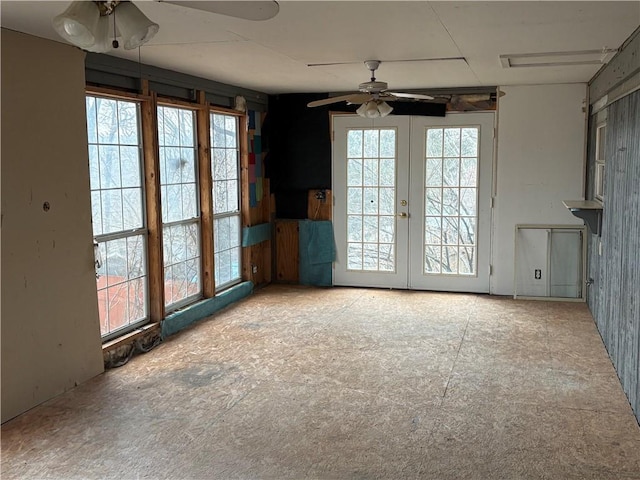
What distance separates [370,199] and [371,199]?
0.01 m

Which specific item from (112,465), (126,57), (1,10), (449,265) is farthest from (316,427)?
(449,265)

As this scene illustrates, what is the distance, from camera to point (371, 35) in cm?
384

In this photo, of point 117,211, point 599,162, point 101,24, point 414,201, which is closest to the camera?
point 101,24

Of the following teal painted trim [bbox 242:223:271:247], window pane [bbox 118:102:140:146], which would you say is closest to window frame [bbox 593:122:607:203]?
teal painted trim [bbox 242:223:271:247]

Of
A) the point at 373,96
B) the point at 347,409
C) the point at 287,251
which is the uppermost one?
the point at 373,96

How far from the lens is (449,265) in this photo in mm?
7188

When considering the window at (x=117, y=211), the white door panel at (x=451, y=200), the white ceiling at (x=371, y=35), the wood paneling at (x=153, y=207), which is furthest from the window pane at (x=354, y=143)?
the window at (x=117, y=211)

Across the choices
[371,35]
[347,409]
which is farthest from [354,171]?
[347,409]

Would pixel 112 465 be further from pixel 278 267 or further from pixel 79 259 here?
pixel 278 267

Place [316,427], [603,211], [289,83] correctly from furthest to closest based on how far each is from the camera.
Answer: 1. [289,83]
2. [603,211]
3. [316,427]

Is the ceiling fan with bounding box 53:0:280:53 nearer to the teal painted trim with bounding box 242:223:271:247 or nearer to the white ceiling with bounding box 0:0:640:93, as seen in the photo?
the white ceiling with bounding box 0:0:640:93

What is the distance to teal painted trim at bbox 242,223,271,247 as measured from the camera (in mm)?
7047

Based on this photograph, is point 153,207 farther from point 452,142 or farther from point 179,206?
point 452,142

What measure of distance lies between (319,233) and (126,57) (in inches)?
136
